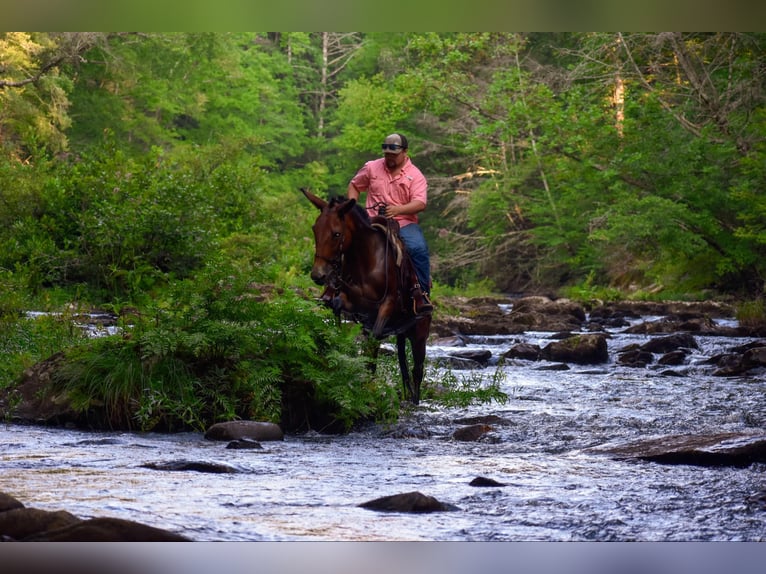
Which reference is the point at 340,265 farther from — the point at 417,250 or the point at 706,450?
the point at 706,450

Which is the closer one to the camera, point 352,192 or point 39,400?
point 39,400

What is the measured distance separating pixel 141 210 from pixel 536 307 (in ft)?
34.0

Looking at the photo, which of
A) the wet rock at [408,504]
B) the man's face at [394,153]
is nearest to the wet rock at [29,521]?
the wet rock at [408,504]

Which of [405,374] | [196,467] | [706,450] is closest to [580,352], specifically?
[405,374]

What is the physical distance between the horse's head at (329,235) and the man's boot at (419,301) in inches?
29.9

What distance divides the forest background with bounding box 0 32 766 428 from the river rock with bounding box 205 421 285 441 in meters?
0.27

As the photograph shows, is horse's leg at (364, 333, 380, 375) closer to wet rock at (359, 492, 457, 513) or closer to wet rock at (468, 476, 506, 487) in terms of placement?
wet rock at (468, 476, 506, 487)

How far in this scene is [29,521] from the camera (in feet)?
15.1

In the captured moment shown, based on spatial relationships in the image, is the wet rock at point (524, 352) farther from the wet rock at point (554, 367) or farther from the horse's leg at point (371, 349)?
the horse's leg at point (371, 349)

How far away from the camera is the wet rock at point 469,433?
315 inches

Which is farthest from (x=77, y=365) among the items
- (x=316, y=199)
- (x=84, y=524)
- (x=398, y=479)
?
(x=84, y=524)

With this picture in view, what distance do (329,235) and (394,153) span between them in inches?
34.9

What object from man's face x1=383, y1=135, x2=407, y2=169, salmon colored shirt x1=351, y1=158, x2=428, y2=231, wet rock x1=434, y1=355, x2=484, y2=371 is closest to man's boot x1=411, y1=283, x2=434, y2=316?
salmon colored shirt x1=351, y1=158, x2=428, y2=231
